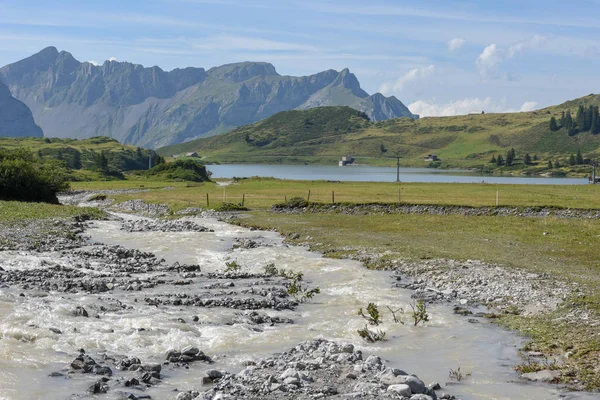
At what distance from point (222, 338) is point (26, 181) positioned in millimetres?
73013

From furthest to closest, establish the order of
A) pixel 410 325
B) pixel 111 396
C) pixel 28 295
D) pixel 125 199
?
pixel 125 199 < pixel 28 295 < pixel 410 325 < pixel 111 396

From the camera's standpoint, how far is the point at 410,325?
23891 millimetres

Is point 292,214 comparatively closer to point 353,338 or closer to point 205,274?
point 205,274

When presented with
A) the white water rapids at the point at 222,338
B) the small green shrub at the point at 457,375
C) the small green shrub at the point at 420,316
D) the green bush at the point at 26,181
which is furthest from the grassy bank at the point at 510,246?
the green bush at the point at 26,181

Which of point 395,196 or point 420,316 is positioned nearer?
point 420,316

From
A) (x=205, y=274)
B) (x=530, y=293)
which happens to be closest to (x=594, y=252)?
(x=530, y=293)

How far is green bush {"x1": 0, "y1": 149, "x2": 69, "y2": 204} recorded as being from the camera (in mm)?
81875

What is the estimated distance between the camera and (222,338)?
2141 cm

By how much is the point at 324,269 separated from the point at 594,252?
18058mm

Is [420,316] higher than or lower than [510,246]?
higher

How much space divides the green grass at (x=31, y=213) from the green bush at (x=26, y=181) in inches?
458

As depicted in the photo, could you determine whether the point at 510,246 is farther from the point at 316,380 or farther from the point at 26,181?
the point at 26,181

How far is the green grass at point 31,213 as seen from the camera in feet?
190

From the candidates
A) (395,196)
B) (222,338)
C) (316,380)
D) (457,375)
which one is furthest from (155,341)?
(395,196)
